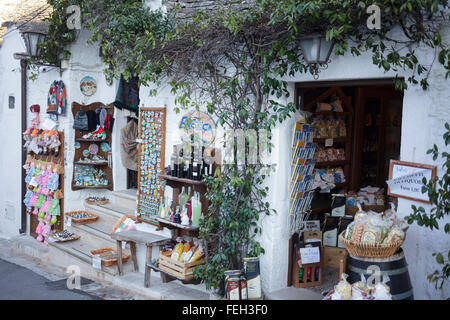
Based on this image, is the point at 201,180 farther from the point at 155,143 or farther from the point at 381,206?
the point at 381,206

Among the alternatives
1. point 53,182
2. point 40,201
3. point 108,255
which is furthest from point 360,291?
point 40,201

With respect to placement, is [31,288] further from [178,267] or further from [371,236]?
[371,236]

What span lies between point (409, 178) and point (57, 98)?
6.17 metres

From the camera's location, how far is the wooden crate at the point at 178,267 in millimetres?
5078

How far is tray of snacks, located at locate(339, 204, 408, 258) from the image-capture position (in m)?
3.55

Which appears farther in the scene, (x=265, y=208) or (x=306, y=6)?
(x=265, y=208)

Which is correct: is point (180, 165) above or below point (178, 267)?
above

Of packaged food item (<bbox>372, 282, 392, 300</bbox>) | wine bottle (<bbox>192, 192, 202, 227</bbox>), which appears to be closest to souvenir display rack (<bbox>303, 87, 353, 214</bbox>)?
wine bottle (<bbox>192, 192, 202, 227</bbox>)

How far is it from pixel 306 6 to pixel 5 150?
7912 millimetres

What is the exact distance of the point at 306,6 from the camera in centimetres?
384

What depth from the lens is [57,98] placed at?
7.77 metres

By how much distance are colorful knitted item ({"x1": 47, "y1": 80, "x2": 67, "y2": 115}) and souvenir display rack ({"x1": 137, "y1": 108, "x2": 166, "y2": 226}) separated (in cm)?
205

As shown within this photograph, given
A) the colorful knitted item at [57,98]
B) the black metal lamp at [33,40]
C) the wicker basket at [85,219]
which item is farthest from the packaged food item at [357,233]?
the black metal lamp at [33,40]
